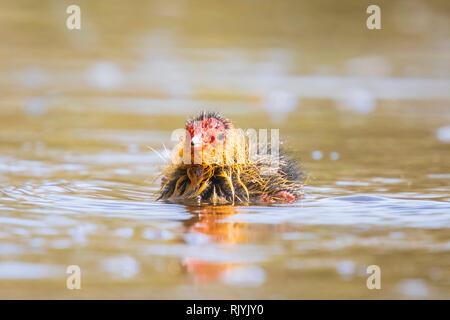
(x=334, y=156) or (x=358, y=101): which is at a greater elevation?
(x=358, y=101)

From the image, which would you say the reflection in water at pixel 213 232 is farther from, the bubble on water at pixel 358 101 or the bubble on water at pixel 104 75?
the bubble on water at pixel 104 75

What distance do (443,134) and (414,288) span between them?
571 centimetres

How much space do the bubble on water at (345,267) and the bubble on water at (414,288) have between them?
1.06ft

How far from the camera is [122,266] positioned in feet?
15.6

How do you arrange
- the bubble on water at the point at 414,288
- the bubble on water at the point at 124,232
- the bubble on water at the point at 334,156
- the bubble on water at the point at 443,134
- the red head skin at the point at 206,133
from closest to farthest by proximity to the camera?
the bubble on water at the point at 414,288
the bubble on water at the point at 124,232
the red head skin at the point at 206,133
the bubble on water at the point at 334,156
the bubble on water at the point at 443,134

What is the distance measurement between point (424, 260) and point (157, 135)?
5.17m

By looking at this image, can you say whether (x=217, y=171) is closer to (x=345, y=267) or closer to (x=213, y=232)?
(x=213, y=232)

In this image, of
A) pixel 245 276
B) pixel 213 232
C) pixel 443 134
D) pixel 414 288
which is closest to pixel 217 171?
pixel 213 232

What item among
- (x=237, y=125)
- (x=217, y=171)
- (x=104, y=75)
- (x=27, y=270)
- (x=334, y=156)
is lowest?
(x=27, y=270)

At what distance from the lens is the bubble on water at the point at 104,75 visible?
1292 centimetres

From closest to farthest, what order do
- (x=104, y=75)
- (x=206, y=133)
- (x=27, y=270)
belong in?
(x=27, y=270)
(x=206, y=133)
(x=104, y=75)

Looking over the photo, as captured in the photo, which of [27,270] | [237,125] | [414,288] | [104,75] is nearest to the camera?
[414,288]

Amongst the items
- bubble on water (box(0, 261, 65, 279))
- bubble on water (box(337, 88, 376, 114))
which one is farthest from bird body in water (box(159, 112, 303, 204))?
bubble on water (box(337, 88, 376, 114))

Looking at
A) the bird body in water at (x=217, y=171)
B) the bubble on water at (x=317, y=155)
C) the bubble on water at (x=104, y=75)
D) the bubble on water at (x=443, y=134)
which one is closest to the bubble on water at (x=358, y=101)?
the bubble on water at (x=443, y=134)
